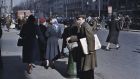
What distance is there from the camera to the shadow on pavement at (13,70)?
11688 millimetres

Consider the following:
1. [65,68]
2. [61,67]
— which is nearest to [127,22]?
[61,67]

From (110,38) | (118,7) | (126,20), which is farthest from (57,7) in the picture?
(110,38)

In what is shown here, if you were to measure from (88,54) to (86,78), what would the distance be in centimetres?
56

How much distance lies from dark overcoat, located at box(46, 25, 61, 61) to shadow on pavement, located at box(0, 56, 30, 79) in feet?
3.13

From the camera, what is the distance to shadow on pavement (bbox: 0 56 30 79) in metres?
11.7

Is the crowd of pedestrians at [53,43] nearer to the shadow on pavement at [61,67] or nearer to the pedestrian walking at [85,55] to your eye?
the pedestrian walking at [85,55]

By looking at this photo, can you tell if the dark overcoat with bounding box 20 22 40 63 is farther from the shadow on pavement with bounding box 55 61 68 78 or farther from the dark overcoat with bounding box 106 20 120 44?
the dark overcoat with bounding box 106 20 120 44

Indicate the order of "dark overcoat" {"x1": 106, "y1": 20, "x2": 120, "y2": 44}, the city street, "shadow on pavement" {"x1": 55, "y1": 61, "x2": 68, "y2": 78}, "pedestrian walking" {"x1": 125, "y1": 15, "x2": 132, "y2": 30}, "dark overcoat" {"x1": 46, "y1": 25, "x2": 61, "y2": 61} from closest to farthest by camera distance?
the city street → "shadow on pavement" {"x1": 55, "y1": 61, "x2": 68, "y2": 78} → "dark overcoat" {"x1": 46, "y1": 25, "x2": 61, "y2": 61} → "dark overcoat" {"x1": 106, "y1": 20, "x2": 120, "y2": 44} → "pedestrian walking" {"x1": 125, "y1": 15, "x2": 132, "y2": 30}

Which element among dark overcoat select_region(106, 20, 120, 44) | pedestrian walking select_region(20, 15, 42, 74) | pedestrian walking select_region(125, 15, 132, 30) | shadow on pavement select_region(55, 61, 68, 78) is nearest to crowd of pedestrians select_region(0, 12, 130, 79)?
pedestrian walking select_region(20, 15, 42, 74)

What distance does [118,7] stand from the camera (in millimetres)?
80625

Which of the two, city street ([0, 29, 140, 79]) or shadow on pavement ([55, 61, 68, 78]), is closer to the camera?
city street ([0, 29, 140, 79])

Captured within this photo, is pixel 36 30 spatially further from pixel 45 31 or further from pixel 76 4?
pixel 76 4

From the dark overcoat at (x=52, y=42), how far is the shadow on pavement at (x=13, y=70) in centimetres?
95

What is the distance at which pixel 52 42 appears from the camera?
42.6ft
